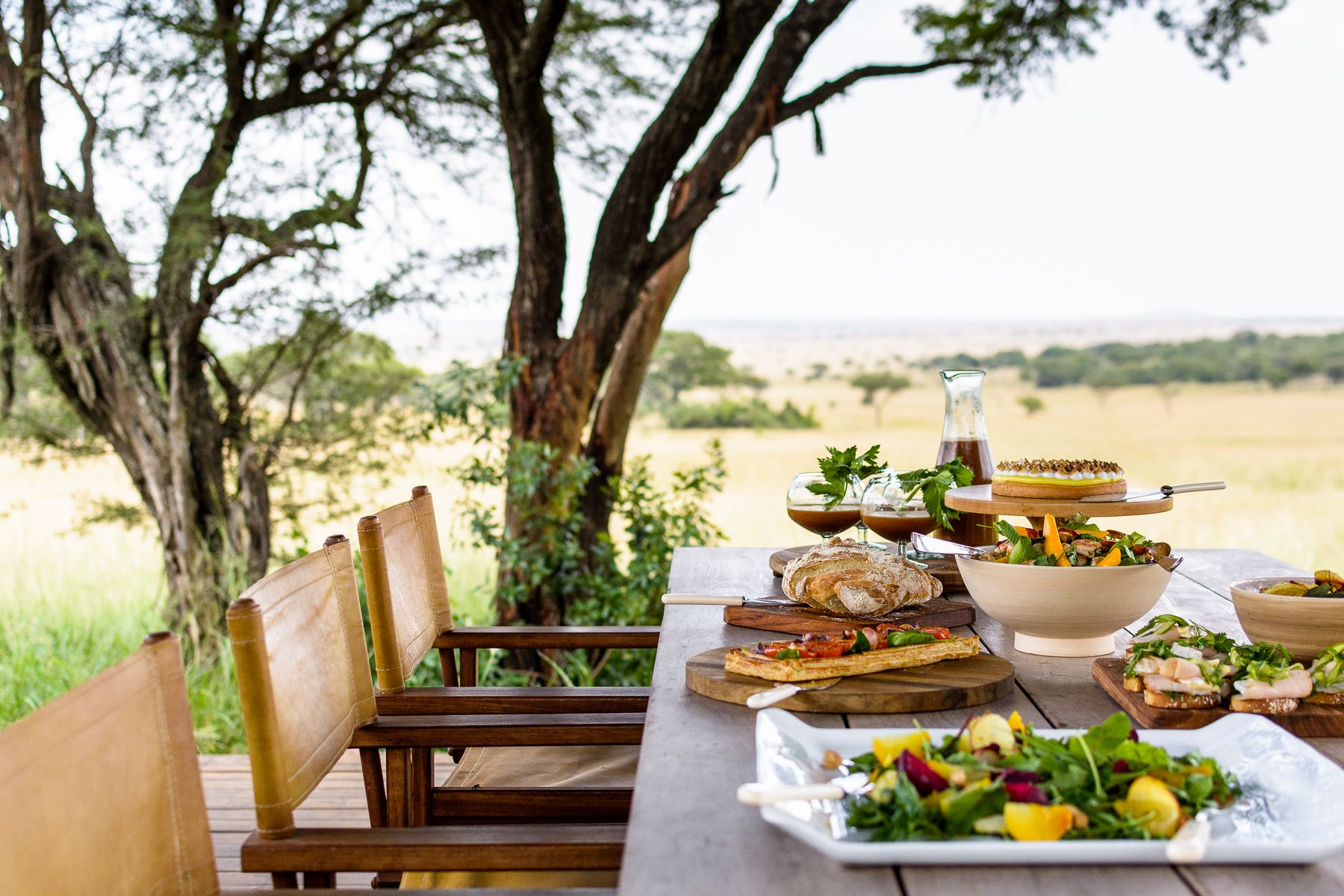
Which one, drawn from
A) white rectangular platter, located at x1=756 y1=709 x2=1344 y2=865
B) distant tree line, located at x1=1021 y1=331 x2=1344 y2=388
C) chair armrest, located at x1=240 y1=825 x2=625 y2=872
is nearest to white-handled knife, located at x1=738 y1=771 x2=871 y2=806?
white rectangular platter, located at x1=756 y1=709 x2=1344 y2=865

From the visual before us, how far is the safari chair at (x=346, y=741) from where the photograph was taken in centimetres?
112

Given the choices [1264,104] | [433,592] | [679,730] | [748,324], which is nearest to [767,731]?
[679,730]

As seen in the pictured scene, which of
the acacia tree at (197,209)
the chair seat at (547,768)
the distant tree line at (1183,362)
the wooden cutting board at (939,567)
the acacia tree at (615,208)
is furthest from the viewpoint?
the distant tree line at (1183,362)

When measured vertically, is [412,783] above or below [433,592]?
below

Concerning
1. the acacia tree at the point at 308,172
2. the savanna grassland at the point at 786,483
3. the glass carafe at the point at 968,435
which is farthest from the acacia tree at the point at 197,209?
the glass carafe at the point at 968,435

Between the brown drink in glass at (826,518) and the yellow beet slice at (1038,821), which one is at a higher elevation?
the brown drink in glass at (826,518)

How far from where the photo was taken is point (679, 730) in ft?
3.90

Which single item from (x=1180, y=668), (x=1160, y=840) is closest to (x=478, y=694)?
(x=1180, y=668)

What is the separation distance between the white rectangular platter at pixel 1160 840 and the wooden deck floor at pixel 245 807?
1.64 metres

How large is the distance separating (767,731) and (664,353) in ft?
16.0

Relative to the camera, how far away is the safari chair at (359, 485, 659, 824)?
5.49ft

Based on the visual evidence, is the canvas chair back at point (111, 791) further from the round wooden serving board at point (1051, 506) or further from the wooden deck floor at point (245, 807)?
the wooden deck floor at point (245, 807)

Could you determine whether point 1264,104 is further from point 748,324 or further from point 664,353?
point 664,353

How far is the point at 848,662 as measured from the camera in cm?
131
